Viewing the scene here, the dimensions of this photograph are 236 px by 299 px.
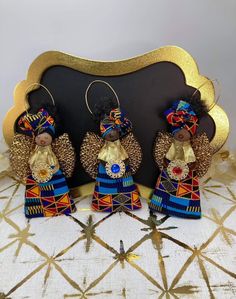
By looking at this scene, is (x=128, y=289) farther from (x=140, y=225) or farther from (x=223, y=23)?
(x=223, y=23)

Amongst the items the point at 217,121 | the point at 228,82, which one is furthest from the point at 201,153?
the point at 228,82

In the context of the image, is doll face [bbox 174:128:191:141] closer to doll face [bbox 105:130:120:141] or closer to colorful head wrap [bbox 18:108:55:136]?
doll face [bbox 105:130:120:141]

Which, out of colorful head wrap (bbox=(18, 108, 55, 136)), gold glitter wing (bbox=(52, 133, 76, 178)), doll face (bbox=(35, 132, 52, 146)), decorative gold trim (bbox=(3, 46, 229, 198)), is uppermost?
decorative gold trim (bbox=(3, 46, 229, 198))

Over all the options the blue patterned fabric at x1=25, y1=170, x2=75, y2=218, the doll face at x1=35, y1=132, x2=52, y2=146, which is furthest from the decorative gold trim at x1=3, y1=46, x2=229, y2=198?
the blue patterned fabric at x1=25, y1=170, x2=75, y2=218

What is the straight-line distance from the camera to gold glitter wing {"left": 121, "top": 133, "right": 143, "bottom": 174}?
3.06 ft

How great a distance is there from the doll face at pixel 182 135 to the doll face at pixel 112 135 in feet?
0.54

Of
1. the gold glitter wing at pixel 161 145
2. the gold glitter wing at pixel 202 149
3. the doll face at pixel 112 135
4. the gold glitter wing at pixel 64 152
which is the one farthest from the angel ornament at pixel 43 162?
the gold glitter wing at pixel 202 149

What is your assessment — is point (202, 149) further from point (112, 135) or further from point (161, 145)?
point (112, 135)

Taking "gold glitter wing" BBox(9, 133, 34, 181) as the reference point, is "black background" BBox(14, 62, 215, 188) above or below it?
above

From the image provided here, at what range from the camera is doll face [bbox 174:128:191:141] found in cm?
87

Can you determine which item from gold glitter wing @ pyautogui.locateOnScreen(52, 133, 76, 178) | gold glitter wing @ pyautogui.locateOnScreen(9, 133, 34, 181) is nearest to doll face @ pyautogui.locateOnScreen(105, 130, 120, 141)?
gold glitter wing @ pyautogui.locateOnScreen(52, 133, 76, 178)

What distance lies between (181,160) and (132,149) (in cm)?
14

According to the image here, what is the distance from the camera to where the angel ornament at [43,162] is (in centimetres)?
89

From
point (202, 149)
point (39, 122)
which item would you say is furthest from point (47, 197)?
point (202, 149)
